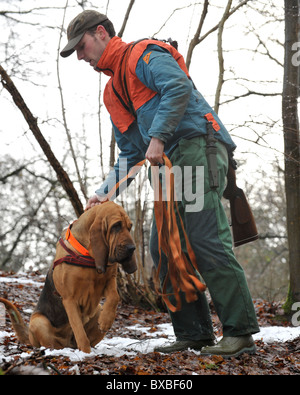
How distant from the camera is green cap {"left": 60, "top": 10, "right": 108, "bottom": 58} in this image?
3.62 metres

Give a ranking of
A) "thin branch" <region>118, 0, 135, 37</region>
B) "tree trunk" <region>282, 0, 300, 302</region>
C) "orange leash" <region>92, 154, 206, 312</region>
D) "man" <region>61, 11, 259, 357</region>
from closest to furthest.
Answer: "orange leash" <region>92, 154, 206, 312</region>
"man" <region>61, 11, 259, 357</region>
"tree trunk" <region>282, 0, 300, 302</region>
"thin branch" <region>118, 0, 135, 37</region>

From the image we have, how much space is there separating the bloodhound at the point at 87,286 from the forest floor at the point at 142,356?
190 millimetres

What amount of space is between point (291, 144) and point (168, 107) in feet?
10.1

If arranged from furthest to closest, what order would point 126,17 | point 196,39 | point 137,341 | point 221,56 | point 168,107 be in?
1. point 221,56
2. point 196,39
3. point 126,17
4. point 137,341
5. point 168,107

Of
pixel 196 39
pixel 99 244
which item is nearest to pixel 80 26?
pixel 99 244

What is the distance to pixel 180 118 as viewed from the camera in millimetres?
3268

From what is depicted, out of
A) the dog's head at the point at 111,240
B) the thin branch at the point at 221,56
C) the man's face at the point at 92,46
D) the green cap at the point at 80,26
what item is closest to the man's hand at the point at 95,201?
the dog's head at the point at 111,240

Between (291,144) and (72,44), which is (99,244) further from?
(291,144)

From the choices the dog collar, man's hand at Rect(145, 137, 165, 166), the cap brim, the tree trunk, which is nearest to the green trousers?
man's hand at Rect(145, 137, 165, 166)

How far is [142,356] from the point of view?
3.49m

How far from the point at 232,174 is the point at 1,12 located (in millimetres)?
9214

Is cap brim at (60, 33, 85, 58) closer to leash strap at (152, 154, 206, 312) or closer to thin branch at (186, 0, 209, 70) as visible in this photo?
leash strap at (152, 154, 206, 312)
